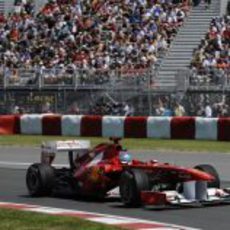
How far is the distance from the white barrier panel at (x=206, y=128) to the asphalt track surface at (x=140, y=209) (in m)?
4.15

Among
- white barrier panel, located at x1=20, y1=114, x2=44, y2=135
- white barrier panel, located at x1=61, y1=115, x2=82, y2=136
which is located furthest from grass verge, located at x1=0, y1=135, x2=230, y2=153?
white barrier panel, located at x1=20, y1=114, x2=44, y2=135

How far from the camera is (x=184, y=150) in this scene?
66.1 ft

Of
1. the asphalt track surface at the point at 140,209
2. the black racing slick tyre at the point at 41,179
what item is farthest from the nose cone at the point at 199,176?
the black racing slick tyre at the point at 41,179

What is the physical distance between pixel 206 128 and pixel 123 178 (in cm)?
1288

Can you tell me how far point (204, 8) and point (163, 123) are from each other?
1134 cm

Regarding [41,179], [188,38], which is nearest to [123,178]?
[41,179]

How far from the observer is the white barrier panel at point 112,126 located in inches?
980

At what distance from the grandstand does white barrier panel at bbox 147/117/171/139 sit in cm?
192

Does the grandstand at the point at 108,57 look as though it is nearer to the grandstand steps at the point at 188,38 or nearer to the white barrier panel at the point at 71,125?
the grandstand steps at the point at 188,38

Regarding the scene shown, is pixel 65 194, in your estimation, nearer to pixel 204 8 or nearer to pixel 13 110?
pixel 13 110

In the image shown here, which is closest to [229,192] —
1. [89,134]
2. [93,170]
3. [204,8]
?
[93,170]

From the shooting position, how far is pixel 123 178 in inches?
415

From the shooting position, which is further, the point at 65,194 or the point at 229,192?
the point at 65,194

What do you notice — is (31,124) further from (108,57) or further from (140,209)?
(140,209)
